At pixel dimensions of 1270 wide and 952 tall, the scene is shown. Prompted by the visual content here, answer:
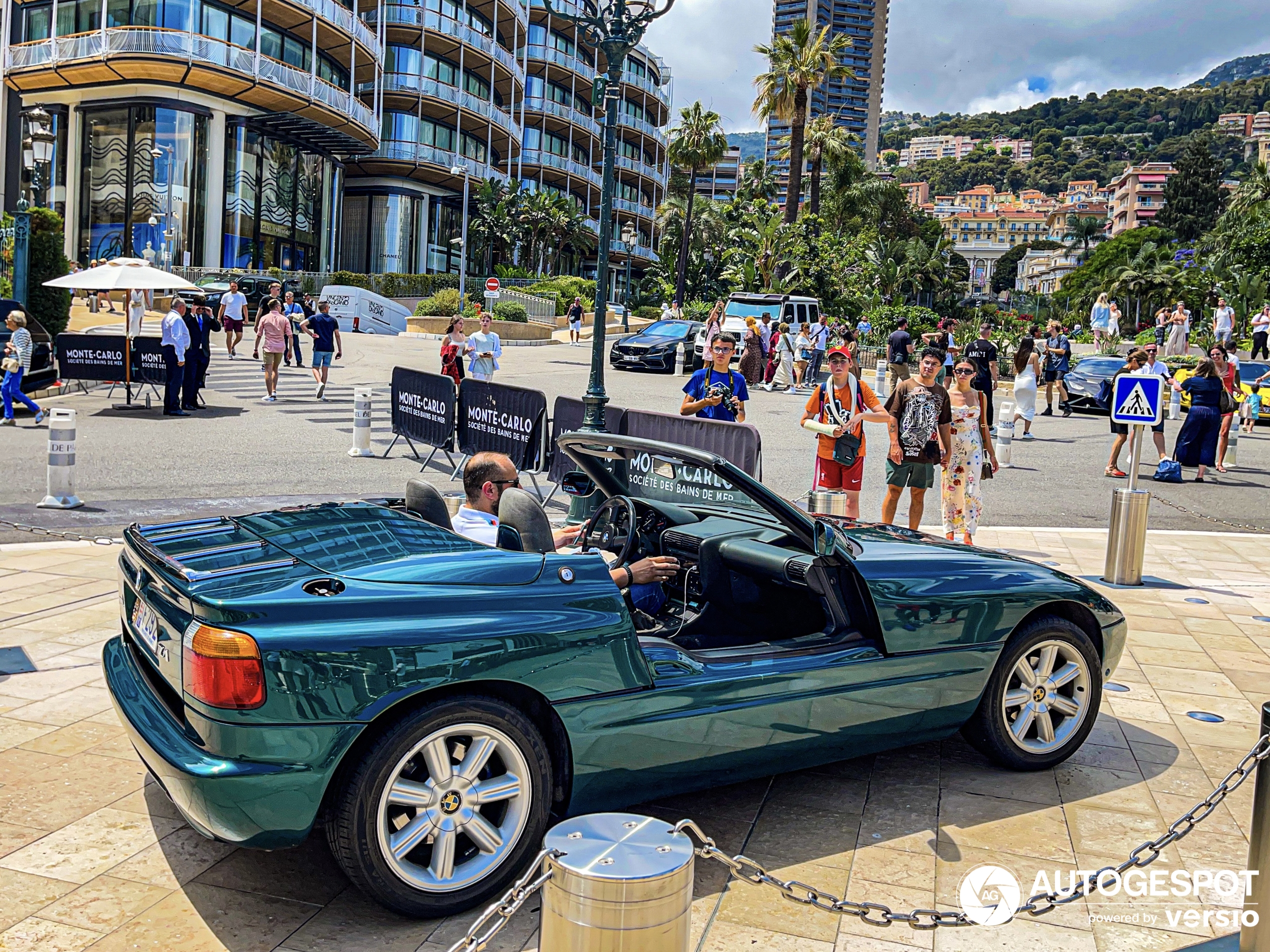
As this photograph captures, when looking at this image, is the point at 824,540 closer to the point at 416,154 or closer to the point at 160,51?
the point at 160,51

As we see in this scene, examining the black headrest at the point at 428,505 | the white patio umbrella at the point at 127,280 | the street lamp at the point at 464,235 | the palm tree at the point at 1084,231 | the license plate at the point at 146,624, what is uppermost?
the palm tree at the point at 1084,231

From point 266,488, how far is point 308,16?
40.5 metres

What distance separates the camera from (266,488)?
11383 millimetres

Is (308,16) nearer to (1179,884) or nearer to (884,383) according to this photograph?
(884,383)

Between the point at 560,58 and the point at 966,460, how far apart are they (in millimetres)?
68070

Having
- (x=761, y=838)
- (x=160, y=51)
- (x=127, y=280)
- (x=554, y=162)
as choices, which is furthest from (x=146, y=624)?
(x=554, y=162)

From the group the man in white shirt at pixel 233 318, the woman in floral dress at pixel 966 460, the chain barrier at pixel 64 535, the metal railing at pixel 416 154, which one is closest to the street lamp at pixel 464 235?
the metal railing at pixel 416 154

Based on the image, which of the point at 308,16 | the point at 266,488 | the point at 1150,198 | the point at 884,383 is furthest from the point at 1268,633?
the point at 1150,198

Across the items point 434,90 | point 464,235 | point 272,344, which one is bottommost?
point 272,344

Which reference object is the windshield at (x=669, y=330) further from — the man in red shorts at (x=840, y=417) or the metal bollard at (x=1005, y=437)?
the man in red shorts at (x=840, y=417)

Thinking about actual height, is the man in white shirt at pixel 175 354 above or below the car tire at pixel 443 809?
above

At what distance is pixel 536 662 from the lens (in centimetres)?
346

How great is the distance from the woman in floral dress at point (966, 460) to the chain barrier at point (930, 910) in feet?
18.0

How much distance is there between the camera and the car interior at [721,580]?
418cm
